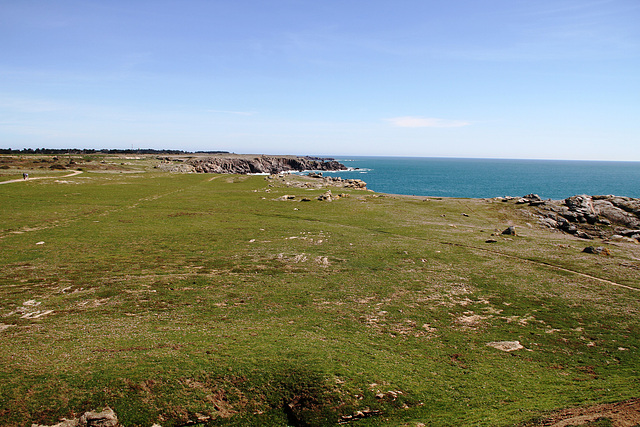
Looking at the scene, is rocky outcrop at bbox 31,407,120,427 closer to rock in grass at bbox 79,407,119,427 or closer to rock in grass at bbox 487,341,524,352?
rock in grass at bbox 79,407,119,427

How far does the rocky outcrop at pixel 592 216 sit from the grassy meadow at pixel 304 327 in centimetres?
1513

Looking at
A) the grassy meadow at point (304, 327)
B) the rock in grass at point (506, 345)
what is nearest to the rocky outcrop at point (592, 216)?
the grassy meadow at point (304, 327)

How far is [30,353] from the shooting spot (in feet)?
38.3

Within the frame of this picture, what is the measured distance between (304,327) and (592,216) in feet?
179

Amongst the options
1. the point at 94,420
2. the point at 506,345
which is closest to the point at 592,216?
Result: the point at 506,345

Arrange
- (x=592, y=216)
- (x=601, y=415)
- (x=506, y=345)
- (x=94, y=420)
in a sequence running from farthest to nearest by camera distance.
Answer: (x=592, y=216)
(x=506, y=345)
(x=601, y=415)
(x=94, y=420)

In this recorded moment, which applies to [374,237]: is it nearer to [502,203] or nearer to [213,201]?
[213,201]

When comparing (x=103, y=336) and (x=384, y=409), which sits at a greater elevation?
(x=103, y=336)

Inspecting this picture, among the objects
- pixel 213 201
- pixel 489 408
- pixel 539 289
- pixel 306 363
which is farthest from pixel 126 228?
pixel 539 289

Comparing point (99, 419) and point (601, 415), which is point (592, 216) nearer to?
point (601, 415)

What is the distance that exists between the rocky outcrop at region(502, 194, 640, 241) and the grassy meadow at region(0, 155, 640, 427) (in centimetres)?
1513

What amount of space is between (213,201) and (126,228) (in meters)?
21.8

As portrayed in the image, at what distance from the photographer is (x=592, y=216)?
49.4 m

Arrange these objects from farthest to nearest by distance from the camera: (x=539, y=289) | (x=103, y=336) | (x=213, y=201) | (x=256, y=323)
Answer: (x=213, y=201), (x=539, y=289), (x=256, y=323), (x=103, y=336)
